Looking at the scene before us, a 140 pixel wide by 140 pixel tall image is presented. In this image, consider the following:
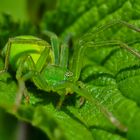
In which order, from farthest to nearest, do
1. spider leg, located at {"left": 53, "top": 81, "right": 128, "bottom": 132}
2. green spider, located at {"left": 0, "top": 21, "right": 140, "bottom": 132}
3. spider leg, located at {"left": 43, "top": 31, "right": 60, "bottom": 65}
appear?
1. spider leg, located at {"left": 43, "top": 31, "right": 60, "bottom": 65}
2. green spider, located at {"left": 0, "top": 21, "right": 140, "bottom": 132}
3. spider leg, located at {"left": 53, "top": 81, "right": 128, "bottom": 132}

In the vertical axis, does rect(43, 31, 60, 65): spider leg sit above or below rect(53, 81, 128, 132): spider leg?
above

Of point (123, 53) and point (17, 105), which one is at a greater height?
point (123, 53)

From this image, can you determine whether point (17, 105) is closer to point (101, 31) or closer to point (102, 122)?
point (102, 122)

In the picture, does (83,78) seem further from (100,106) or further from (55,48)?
(100,106)

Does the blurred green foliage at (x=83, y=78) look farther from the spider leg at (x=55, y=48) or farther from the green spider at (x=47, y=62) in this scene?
the spider leg at (x=55, y=48)

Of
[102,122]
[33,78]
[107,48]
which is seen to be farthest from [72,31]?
[102,122]

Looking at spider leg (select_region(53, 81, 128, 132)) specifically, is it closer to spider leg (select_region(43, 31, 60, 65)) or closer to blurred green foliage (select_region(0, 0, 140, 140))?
blurred green foliage (select_region(0, 0, 140, 140))

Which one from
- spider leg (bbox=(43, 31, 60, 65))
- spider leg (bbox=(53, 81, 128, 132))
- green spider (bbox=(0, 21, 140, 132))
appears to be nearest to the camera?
spider leg (bbox=(53, 81, 128, 132))

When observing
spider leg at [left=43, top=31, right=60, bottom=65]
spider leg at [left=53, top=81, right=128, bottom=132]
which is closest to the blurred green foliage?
spider leg at [left=53, top=81, right=128, bottom=132]
